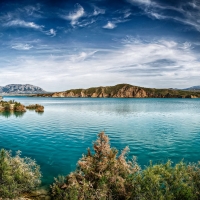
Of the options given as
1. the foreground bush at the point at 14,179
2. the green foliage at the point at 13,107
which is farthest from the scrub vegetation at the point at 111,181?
the green foliage at the point at 13,107

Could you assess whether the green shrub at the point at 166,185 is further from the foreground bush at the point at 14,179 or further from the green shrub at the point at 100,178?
the foreground bush at the point at 14,179

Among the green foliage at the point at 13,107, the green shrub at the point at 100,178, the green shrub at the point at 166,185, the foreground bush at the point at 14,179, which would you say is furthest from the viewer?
the green foliage at the point at 13,107

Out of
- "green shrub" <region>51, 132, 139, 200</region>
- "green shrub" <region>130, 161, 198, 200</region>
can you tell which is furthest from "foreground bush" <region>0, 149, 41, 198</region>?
"green shrub" <region>130, 161, 198, 200</region>

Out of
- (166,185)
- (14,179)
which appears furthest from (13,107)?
(166,185)

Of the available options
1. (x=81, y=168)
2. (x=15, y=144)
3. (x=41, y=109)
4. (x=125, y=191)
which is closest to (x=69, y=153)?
(x=15, y=144)

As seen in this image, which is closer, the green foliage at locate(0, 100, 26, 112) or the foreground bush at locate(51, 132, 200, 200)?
the foreground bush at locate(51, 132, 200, 200)

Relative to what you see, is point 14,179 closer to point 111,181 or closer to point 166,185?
point 111,181

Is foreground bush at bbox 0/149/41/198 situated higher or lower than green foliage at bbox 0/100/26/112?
lower

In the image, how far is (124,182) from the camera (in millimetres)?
15570

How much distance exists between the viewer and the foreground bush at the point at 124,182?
13.6 meters

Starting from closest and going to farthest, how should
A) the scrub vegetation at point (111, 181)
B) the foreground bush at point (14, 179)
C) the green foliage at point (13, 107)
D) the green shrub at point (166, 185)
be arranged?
the green shrub at point (166, 185)
the scrub vegetation at point (111, 181)
the foreground bush at point (14, 179)
the green foliage at point (13, 107)

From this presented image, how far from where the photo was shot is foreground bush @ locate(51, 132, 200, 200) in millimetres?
13562

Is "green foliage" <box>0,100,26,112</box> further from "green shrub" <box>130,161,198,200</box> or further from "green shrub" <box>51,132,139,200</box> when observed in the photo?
"green shrub" <box>130,161,198,200</box>

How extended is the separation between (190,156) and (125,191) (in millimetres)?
17339
